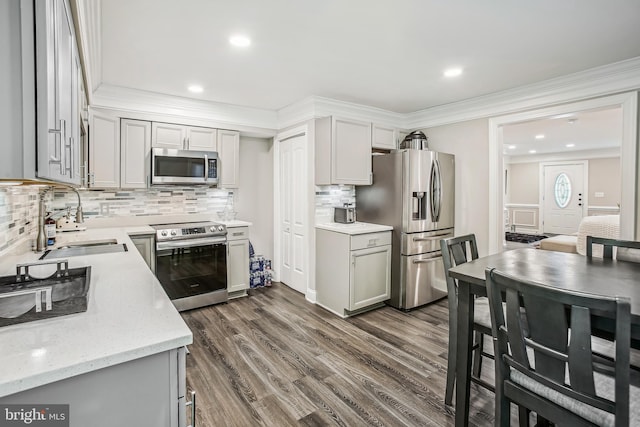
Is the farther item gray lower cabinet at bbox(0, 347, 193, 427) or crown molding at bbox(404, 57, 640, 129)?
crown molding at bbox(404, 57, 640, 129)

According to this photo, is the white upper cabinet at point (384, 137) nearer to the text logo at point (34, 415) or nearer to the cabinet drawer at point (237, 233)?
the cabinet drawer at point (237, 233)

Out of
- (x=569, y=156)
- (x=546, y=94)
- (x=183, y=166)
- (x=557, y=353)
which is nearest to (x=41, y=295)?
(x=557, y=353)

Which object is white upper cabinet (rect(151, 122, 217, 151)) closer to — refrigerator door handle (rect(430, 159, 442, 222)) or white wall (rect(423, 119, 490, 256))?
refrigerator door handle (rect(430, 159, 442, 222))

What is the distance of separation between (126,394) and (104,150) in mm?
3118

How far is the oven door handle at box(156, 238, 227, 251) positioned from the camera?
3224 millimetres

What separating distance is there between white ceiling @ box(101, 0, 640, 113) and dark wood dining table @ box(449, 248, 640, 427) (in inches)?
61.0

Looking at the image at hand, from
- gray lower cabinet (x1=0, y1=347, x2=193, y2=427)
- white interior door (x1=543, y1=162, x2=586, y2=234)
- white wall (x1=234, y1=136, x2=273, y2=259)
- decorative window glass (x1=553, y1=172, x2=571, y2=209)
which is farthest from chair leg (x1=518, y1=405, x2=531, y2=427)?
decorative window glass (x1=553, y1=172, x2=571, y2=209)

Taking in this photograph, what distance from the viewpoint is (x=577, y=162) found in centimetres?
902

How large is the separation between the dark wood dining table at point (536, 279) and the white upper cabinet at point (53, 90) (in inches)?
69.8

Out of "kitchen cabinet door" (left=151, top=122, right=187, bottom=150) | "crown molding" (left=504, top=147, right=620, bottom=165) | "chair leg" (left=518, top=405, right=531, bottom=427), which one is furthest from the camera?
"crown molding" (left=504, top=147, right=620, bottom=165)

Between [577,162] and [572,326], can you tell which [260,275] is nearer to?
[572,326]

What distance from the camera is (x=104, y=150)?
323cm

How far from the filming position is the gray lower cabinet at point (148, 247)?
10.4 feet

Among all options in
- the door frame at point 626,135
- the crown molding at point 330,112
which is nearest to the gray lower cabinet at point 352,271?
the crown molding at point 330,112
